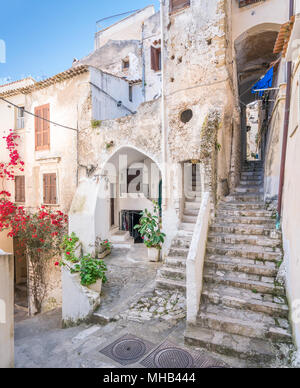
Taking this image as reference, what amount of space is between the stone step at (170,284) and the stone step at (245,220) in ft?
6.08

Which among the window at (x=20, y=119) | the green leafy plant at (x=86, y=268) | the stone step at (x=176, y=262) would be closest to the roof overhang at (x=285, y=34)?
the stone step at (x=176, y=262)

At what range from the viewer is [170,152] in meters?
8.19

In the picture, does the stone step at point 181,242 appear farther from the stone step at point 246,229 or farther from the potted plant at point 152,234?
the stone step at point 246,229

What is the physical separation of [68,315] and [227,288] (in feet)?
13.0

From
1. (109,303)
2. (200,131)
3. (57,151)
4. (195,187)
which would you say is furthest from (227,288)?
(57,151)

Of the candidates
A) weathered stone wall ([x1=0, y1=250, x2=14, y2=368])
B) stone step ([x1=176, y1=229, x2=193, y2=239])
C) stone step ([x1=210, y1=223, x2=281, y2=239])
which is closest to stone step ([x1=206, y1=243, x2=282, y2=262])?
stone step ([x1=210, y1=223, x2=281, y2=239])

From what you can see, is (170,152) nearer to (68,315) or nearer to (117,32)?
(68,315)

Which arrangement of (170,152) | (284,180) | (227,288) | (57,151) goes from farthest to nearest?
(57,151) < (170,152) < (284,180) < (227,288)

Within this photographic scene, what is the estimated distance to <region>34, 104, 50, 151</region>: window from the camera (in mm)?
10820

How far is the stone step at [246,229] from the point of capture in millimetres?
5436

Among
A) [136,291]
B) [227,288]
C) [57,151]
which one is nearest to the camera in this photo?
[227,288]

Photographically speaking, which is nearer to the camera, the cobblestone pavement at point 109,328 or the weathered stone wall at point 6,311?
the weathered stone wall at point 6,311

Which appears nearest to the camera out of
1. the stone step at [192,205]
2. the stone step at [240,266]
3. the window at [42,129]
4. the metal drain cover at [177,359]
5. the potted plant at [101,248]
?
the metal drain cover at [177,359]

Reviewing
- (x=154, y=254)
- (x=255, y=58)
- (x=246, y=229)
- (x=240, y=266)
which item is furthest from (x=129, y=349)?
(x=255, y=58)
